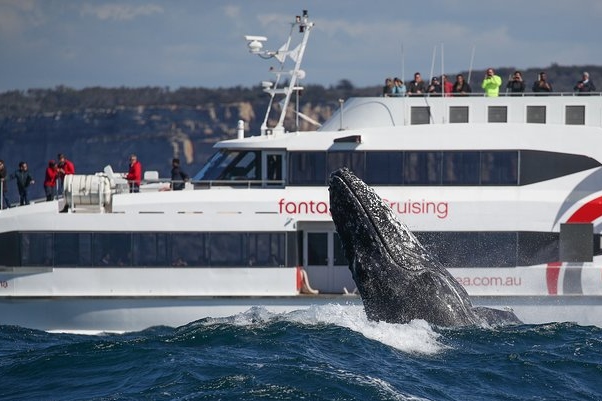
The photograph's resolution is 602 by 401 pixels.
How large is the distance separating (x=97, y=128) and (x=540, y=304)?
112112mm

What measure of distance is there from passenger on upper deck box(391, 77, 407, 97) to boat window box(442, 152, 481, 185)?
2.64m

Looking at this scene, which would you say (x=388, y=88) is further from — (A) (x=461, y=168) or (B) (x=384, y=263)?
(B) (x=384, y=263)

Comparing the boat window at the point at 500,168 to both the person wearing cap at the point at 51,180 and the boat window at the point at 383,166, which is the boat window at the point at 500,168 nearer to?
the boat window at the point at 383,166

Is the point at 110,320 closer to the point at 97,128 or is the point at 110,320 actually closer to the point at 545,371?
the point at 545,371

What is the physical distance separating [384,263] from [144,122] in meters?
120

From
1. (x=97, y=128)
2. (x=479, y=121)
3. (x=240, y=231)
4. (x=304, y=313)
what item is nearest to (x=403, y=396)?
(x=304, y=313)

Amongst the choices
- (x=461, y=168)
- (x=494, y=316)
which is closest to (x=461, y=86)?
(x=461, y=168)

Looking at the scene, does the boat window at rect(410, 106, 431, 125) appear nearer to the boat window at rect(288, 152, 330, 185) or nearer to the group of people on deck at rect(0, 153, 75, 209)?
the boat window at rect(288, 152, 330, 185)

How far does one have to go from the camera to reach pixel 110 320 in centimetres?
2694

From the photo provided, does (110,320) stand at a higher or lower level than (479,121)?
lower

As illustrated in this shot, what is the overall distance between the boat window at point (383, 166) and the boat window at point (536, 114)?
3.69 metres

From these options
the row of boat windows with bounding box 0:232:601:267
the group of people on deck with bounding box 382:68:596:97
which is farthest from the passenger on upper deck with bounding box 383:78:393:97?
the row of boat windows with bounding box 0:232:601:267

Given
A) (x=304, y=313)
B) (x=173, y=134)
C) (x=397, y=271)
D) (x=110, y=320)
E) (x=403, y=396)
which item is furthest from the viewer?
(x=173, y=134)

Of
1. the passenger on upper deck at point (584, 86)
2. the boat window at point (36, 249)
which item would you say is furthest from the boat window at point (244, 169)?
the passenger on upper deck at point (584, 86)
